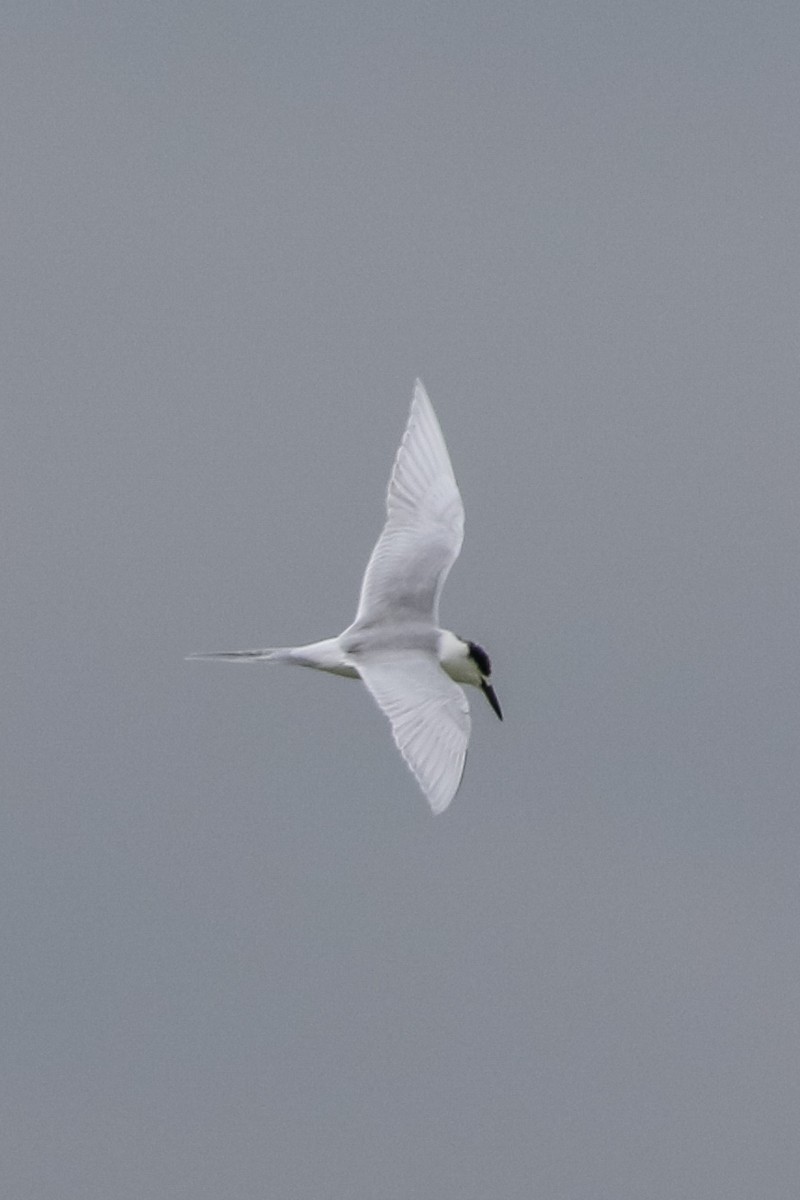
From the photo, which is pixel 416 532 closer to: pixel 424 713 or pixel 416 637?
pixel 416 637

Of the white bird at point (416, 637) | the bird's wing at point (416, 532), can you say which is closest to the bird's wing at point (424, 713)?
the white bird at point (416, 637)

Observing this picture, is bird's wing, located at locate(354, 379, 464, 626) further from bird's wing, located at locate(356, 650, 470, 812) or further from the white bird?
bird's wing, located at locate(356, 650, 470, 812)

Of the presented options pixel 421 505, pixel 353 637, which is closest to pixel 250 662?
pixel 353 637

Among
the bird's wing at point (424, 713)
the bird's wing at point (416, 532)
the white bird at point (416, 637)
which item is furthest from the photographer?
the bird's wing at point (416, 532)

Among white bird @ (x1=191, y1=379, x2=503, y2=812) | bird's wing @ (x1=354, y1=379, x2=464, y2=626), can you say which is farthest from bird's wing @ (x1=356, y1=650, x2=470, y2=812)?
bird's wing @ (x1=354, y1=379, x2=464, y2=626)

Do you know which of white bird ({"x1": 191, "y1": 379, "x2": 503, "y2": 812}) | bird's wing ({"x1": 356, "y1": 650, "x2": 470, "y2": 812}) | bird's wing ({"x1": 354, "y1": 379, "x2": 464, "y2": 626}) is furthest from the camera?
bird's wing ({"x1": 354, "y1": 379, "x2": 464, "y2": 626})

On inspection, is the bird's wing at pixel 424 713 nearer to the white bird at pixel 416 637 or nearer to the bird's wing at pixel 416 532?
the white bird at pixel 416 637

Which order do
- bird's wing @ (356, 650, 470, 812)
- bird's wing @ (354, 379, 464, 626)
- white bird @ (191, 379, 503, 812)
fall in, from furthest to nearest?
bird's wing @ (354, 379, 464, 626) < white bird @ (191, 379, 503, 812) < bird's wing @ (356, 650, 470, 812)

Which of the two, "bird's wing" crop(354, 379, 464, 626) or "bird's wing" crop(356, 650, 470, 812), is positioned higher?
"bird's wing" crop(354, 379, 464, 626)

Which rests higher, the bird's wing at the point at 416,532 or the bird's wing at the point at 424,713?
the bird's wing at the point at 416,532
